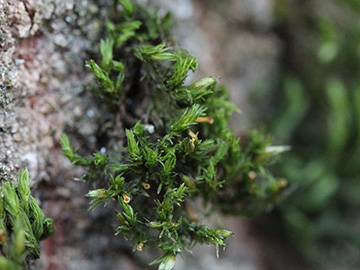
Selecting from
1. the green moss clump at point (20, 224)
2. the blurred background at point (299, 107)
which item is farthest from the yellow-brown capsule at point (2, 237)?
the blurred background at point (299, 107)

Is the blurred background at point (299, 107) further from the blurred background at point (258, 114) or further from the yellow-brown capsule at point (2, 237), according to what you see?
the yellow-brown capsule at point (2, 237)

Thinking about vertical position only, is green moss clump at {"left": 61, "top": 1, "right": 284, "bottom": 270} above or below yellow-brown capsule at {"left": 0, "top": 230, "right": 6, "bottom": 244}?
above

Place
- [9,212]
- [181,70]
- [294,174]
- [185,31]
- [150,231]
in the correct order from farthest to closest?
[294,174] → [185,31] → [150,231] → [181,70] → [9,212]

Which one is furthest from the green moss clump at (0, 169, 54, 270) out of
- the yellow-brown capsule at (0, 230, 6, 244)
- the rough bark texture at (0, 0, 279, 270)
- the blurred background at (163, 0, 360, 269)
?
the blurred background at (163, 0, 360, 269)

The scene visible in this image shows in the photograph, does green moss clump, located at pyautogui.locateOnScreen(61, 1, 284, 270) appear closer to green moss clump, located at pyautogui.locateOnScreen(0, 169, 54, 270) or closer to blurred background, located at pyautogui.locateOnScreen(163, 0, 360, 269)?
green moss clump, located at pyautogui.locateOnScreen(0, 169, 54, 270)

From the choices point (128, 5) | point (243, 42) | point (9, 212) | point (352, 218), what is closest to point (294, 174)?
point (352, 218)

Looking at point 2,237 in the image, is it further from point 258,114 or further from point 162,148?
point 258,114

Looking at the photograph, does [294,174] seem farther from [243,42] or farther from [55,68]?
[55,68]

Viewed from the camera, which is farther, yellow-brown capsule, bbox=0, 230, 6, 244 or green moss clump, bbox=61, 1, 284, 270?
green moss clump, bbox=61, 1, 284, 270
